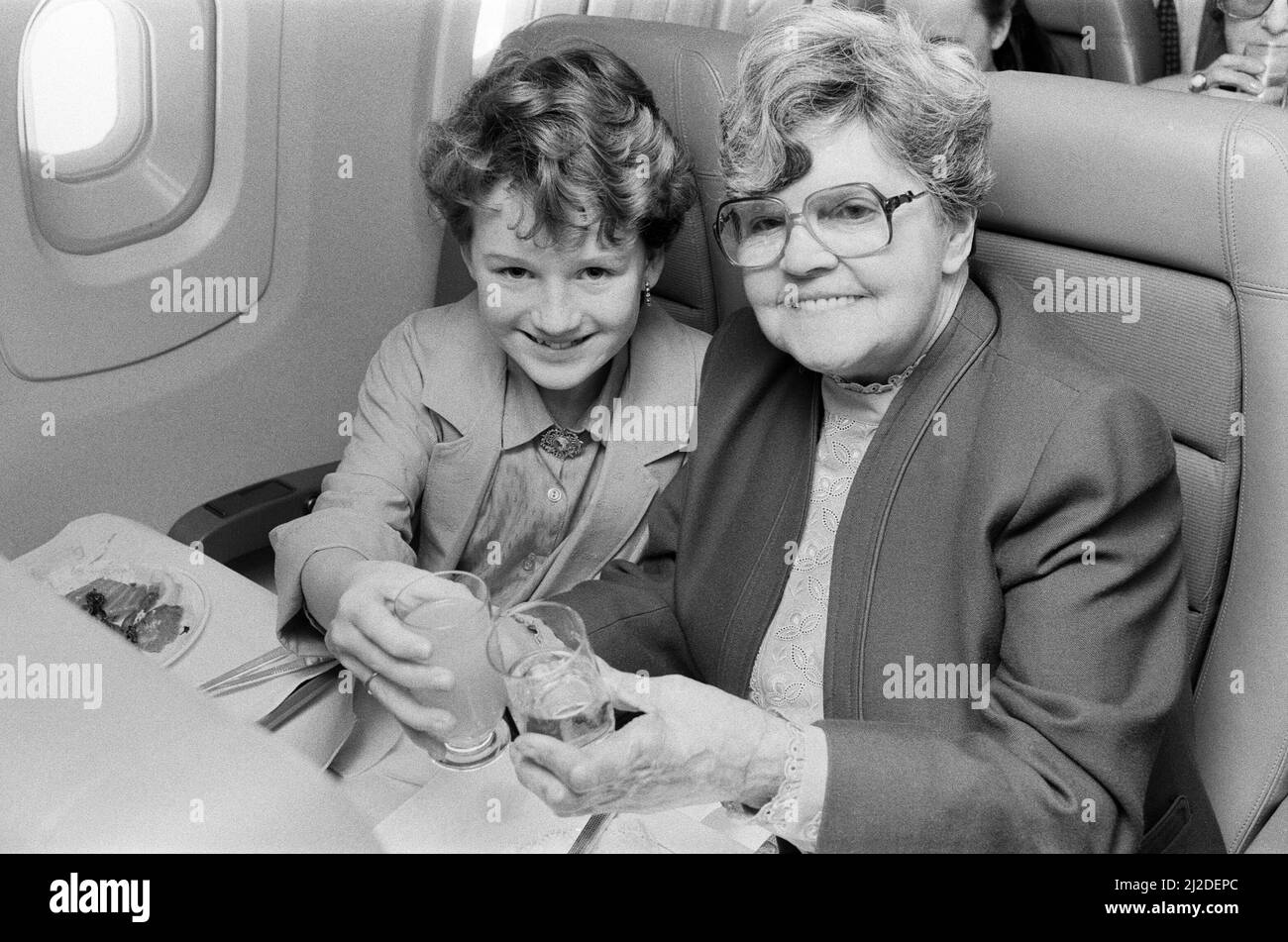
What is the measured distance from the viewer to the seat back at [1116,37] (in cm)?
225

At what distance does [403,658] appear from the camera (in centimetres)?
126

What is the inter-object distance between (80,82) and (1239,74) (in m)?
1.76

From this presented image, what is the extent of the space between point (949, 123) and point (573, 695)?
2.23ft

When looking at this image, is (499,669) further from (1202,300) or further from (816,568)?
(1202,300)

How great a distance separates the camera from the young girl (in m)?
1.46

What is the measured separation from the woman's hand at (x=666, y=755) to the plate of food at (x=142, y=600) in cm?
60

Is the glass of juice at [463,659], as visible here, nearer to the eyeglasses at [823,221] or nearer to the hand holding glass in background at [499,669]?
the hand holding glass in background at [499,669]

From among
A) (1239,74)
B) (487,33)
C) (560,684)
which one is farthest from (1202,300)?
(487,33)

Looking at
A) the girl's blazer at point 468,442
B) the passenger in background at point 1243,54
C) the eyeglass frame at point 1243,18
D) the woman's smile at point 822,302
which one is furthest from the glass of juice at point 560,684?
the eyeglass frame at point 1243,18

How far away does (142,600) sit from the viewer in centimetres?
151

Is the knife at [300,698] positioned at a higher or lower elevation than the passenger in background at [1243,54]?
lower

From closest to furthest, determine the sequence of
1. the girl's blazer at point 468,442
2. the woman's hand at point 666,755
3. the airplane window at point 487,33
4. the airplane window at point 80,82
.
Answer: the woman's hand at point 666,755, the girl's blazer at point 468,442, the airplane window at point 80,82, the airplane window at point 487,33

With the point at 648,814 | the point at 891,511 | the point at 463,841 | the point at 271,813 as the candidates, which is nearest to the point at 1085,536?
the point at 891,511
